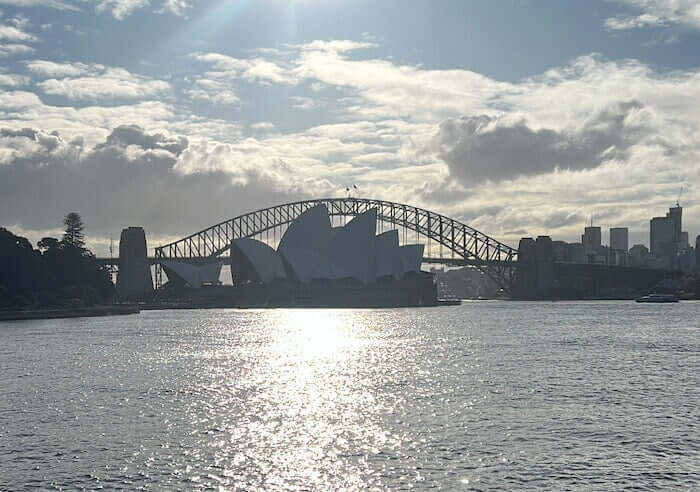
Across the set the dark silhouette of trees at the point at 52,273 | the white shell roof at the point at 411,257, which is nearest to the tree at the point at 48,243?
the dark silhouette of trees at the point at 52,273

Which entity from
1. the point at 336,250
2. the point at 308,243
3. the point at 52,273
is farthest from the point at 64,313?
the point at 336,250

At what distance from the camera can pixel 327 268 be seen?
14962 centimetres

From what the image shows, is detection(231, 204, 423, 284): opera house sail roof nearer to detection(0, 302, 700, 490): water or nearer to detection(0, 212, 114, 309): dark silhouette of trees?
detection(0, 212, 114, 309): dark silhouette of trees

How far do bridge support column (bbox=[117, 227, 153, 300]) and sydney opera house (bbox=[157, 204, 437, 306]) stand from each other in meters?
16.8

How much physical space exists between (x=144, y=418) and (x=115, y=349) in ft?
96.6

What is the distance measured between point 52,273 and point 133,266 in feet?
174

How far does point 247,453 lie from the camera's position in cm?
2427

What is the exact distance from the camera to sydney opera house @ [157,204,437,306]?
148750 mm

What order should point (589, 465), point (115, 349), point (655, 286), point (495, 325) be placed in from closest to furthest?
point (589, 465) < point (115, 349) < point (495, 325) < point (655, 286)

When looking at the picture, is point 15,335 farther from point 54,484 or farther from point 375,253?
point 375,253

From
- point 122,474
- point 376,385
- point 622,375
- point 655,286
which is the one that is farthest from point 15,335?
point 655,286

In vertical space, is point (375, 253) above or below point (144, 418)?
above

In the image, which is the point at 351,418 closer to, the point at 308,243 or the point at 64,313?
the point at 64,313

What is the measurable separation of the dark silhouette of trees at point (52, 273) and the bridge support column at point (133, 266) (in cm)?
2611
